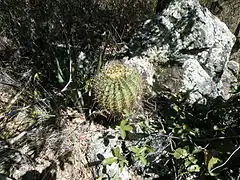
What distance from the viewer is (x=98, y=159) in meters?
2.10

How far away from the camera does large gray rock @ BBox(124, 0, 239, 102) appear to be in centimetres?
250

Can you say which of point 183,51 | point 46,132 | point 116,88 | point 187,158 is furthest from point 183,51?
point 46,132

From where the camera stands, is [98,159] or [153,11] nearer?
[98,159]

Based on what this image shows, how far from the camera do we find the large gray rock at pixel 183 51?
98.3 inches


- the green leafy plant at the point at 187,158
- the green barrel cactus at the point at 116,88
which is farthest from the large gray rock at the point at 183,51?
the green leafy plant at the point at 187,158

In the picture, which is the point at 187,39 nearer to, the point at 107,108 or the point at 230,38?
the point at 230,38

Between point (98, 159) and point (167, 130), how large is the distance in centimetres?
52

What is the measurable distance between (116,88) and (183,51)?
826mm

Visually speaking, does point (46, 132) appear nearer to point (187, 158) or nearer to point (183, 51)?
point (187, 158)

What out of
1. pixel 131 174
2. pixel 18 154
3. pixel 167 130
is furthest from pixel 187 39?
pixel 18 154

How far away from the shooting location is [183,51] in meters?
2.59

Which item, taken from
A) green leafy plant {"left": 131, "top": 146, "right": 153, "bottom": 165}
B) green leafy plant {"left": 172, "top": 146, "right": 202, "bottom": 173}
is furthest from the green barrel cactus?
green leafy plant {"left": 172, "top": 146, "right": 202, "bottom": 173}

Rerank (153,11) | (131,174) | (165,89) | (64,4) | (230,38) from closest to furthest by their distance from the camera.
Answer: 1. (131,174)
2. (165,89)
3. (230,38)
4. (64,4)
5. (153,11)

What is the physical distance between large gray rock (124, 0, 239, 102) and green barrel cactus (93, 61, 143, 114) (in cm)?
38
